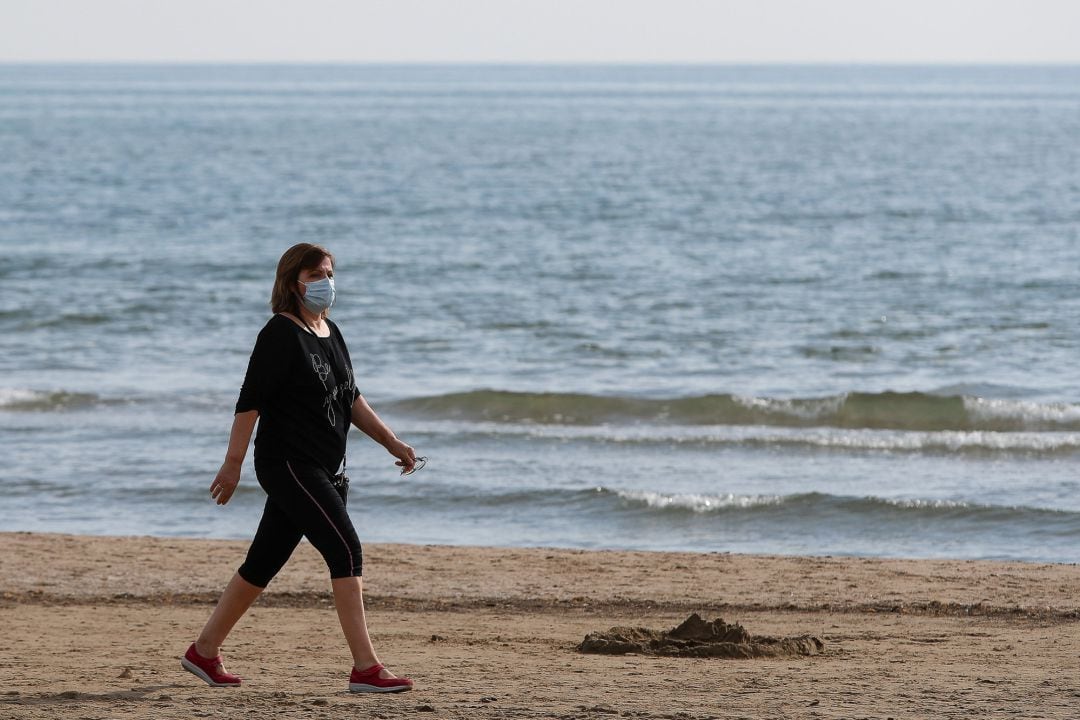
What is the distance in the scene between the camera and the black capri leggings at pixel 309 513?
17.3 ft

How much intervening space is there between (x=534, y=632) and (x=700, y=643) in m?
0.98

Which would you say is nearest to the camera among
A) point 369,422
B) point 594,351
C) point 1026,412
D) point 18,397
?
point 369,422

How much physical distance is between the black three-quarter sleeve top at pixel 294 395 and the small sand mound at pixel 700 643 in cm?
190

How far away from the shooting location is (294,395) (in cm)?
528

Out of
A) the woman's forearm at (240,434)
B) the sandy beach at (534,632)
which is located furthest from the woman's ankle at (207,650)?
the woman's forearm at (240,434)

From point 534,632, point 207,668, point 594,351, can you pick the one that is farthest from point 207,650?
point 594,351

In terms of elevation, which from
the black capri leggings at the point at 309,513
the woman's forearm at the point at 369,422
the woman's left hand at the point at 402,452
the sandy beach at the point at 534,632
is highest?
the woman's forearm at the point at 369,422

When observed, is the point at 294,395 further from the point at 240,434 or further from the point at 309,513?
the point at 309,513

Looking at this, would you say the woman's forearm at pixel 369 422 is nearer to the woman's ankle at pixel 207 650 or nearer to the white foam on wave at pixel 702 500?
the woman's ankle at pixel 207 650

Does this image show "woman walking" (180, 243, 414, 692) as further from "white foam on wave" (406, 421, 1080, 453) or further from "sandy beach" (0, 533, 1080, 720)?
"white foam on wave" (406, 421, 1080, 453)

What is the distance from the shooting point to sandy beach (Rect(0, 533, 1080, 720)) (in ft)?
17.7

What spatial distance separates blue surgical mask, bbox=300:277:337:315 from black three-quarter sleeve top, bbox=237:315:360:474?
0.09 metres

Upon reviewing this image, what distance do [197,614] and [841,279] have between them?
20211mm

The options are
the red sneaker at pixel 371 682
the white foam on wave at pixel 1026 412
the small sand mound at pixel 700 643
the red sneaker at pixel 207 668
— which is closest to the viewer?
the red sneaker at pixel 371 682
